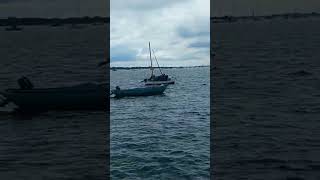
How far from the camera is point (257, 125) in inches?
1289

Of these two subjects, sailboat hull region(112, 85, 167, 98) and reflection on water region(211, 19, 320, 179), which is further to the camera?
sailboat hull region(112, 85, 167, 98)

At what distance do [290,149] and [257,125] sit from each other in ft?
26.7

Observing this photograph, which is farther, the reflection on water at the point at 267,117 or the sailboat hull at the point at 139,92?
the sailboat hull at the point at 139,92

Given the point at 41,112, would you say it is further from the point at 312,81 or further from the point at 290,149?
the point at 312,81

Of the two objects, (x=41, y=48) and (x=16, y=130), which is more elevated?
(x=41, y=48)

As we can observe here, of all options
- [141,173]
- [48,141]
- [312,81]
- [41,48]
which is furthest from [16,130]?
[41,48]

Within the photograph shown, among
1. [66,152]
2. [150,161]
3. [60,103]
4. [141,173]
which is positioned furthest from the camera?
[60,103]

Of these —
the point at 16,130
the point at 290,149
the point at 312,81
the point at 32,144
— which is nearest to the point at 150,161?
the point at 290,149

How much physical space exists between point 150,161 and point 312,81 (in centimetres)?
3643

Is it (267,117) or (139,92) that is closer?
(267,117)

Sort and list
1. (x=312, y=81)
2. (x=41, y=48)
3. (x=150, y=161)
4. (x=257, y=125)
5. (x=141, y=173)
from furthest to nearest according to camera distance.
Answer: (x=41, y=48) → (x=312, y=81) → (x=257, y=125) → (x=150, y=161) → (x=141, y=173)

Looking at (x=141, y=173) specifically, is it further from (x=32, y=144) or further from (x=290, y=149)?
(x=32, y=144)

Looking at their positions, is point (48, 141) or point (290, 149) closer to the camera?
point (290, 149)

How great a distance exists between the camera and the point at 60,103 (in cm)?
3709
